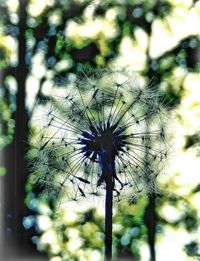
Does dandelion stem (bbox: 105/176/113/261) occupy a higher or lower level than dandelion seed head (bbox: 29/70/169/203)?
lower

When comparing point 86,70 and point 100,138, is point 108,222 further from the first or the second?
point 86,70

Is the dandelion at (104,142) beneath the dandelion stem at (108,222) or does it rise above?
above

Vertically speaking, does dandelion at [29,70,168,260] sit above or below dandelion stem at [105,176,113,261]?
above

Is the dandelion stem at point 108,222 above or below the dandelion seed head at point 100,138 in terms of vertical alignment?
below

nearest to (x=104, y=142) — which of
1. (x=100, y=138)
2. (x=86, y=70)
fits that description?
(x=100, y=138)
